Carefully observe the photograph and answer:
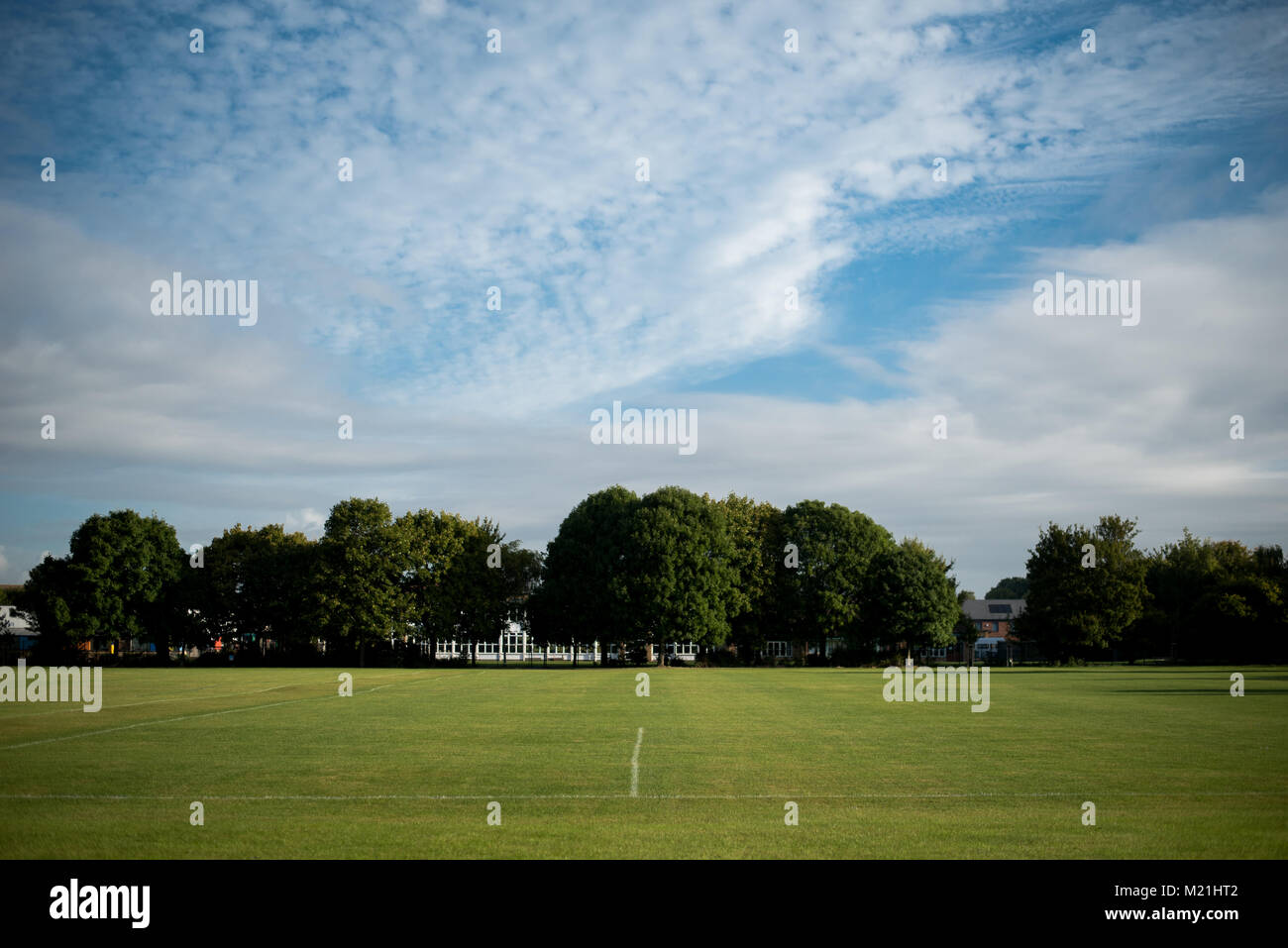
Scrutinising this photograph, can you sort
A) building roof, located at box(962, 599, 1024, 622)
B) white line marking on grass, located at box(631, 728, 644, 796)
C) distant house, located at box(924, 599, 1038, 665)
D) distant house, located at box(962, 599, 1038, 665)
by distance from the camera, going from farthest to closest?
building roof, located at box(962, 599, 1024, 622)
distant house, located at box(962, 599, 1038, 665)
distant house, located at box(924, 599, 1038, 665)
white line marking on grass, located at box(631, 728, 644, 796)

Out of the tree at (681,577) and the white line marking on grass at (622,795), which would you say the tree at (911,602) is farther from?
the white line marking on grass at (622,795)

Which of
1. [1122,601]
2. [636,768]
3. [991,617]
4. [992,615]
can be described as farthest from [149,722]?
[992,615]

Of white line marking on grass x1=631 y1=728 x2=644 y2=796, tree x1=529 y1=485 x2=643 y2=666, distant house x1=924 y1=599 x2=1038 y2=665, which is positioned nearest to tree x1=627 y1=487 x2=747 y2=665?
tree x1=529 y1=485 x2=643 y2=666

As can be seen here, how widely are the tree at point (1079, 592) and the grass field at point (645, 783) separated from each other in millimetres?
59699

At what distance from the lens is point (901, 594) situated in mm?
91625

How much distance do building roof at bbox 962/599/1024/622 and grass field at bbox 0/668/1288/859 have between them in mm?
142951

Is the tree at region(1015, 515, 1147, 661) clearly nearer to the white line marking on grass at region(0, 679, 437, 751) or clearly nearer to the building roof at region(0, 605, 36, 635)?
the white line marking on grass at region(0, 679, 437, 751)

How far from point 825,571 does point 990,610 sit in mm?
86971

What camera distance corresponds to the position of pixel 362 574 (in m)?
94.4

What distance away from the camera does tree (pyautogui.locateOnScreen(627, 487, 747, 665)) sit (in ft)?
306

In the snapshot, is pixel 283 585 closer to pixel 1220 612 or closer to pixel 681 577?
pixel 681 577

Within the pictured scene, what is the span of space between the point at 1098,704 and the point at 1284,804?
24131mm

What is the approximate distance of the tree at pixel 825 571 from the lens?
97.2 m
